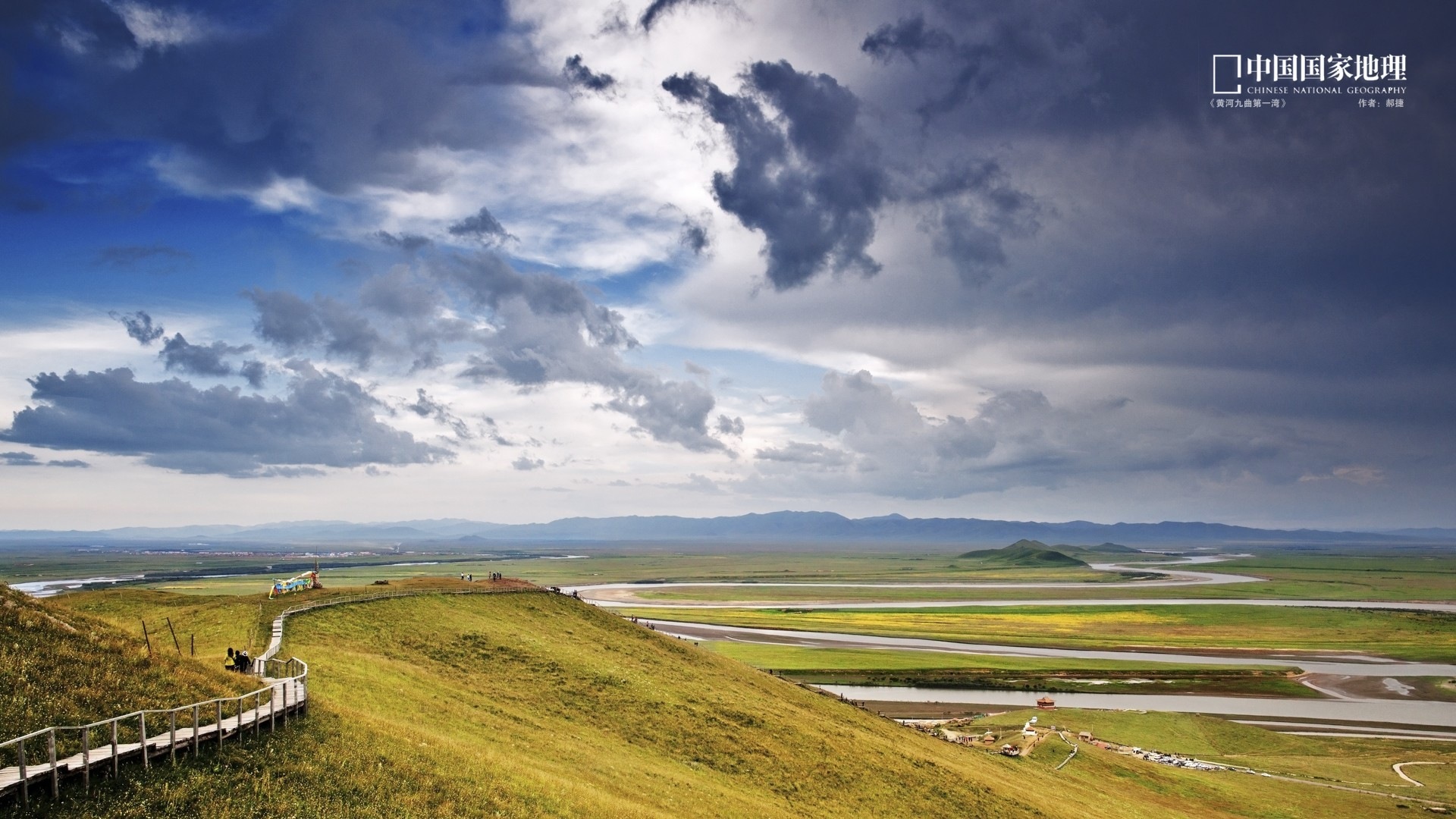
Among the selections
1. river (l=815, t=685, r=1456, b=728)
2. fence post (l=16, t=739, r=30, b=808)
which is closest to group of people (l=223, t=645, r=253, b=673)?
fence post (l=16, t=739, r=30, b=808)

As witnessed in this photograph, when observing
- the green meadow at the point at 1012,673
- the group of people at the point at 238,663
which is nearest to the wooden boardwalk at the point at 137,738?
the group of people at the point at 238,663

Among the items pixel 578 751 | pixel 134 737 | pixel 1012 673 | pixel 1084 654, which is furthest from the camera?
pixel 1084 654

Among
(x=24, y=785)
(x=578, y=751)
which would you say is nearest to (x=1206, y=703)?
(x=578, y=751)

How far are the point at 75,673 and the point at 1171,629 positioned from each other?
656 feet

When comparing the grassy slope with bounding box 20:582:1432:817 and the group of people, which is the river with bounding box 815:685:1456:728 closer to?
the grassy slope with bounding box 20:582:1432:817

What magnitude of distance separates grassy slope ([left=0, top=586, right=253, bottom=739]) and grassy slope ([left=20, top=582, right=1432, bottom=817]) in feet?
10.7

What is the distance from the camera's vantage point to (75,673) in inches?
974

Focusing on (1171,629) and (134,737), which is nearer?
(134,737)

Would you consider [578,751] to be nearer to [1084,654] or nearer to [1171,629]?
[1084,654]

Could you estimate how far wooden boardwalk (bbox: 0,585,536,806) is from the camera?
62.8 ft

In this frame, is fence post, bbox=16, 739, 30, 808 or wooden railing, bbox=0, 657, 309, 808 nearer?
fence post, bbox=16, 739, 30, 808

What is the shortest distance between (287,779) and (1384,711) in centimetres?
12919

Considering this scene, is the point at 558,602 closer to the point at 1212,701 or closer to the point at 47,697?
the point at 47,697

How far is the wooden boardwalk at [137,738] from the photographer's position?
19.2 metres
